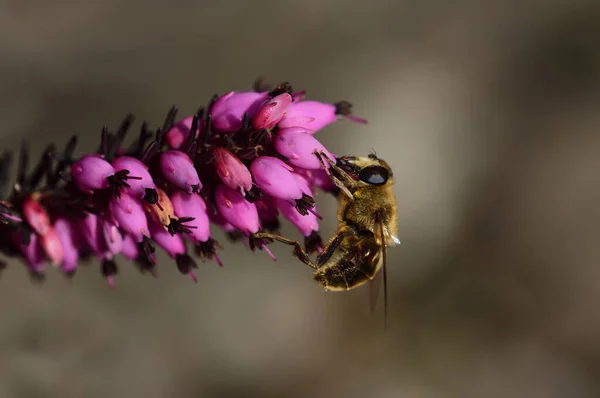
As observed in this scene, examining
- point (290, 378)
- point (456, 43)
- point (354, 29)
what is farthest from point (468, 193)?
point (290, 378)

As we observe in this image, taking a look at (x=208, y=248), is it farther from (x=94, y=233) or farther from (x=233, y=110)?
(x=233, y=110)

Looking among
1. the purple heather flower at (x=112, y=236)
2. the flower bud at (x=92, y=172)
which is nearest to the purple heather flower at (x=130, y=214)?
the flower bud at (x=92, y=172)

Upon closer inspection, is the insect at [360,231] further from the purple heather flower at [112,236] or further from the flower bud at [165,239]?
the purple heather flower at [112,236]

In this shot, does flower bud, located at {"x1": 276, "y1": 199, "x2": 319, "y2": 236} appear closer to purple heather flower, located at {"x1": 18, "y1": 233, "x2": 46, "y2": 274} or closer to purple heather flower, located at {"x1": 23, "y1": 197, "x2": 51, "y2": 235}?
purple heather flower, located at {"x1": 23, "y1": 197, "x2": 51, "y2": 235}

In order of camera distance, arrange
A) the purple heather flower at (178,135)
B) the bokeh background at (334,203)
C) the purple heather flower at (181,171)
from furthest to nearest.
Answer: the bokeh background at (334,203) → the purple heather flower at (178,135) → the purple heather flower at (181,171)

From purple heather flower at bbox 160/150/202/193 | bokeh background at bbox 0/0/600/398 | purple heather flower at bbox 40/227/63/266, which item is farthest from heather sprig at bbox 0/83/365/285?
bokeh background at bbox 0/0/600/398

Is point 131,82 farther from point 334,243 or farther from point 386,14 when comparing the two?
point 334,243
